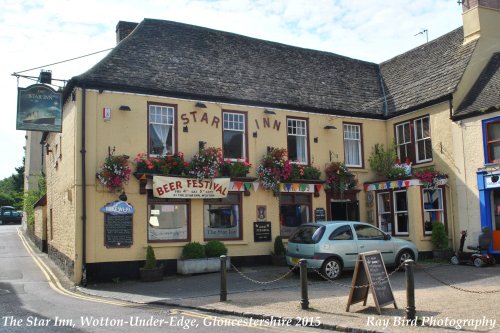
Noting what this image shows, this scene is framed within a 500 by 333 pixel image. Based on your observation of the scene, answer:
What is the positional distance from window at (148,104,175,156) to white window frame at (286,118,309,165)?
474cm

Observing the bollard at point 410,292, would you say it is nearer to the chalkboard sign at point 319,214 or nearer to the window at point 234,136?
the window at point 234,136

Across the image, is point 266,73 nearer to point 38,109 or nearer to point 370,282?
point 38,109

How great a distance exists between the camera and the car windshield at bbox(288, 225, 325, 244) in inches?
567

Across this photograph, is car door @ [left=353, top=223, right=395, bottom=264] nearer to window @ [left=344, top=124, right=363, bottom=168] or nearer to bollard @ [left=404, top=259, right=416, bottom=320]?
window @ [left=344, top=124, right=363, bottom=168]

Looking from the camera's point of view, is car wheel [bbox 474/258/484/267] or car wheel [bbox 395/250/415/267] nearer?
car wheel [bbox 395/250/415/267]

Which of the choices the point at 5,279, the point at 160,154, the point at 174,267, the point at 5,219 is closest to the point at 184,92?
the point at 160,154

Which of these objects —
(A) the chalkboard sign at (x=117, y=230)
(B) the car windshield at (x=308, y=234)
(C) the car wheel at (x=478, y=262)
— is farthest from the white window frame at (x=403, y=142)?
(A) the chalkboard sign at (x=117, y=230)

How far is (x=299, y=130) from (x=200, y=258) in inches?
258

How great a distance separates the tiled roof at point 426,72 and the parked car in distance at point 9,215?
4272cm

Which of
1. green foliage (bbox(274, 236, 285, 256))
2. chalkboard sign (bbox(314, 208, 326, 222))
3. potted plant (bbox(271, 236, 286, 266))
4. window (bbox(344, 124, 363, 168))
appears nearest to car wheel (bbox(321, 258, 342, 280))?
potted plant (bbox(271, 236, 286, 266))

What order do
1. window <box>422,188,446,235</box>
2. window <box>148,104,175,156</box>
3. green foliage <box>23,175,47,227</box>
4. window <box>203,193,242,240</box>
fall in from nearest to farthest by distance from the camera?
window <box>148,104,175,156</box>, window <box>203,193,242,240</box>, window <box>422,188,446,235</box>, green foliage <box>23,175,47,227</box>

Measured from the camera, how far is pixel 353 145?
816 inches

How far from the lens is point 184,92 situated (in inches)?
671

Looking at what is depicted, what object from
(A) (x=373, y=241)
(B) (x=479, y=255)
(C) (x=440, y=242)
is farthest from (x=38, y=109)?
(B) (x=479, y=255)
